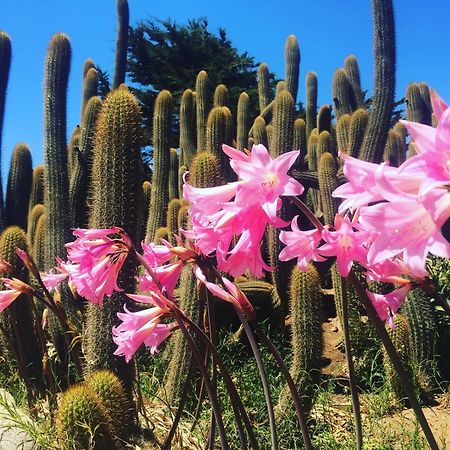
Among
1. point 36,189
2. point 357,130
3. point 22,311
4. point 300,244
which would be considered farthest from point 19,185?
point 300,244

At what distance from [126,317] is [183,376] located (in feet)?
7.59

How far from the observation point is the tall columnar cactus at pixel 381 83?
567 centimetres

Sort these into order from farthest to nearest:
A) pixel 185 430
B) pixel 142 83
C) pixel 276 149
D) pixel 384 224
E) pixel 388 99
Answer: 1. pixel 142 83
2. pixel 276 149
3. pixel 388 99
4. pixel 185 430
5. pixel 384 224

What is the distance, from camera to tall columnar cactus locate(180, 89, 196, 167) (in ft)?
29.1

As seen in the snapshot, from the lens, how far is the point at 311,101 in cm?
1135

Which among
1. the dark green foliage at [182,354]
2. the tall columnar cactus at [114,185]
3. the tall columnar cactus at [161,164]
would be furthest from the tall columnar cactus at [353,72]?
the tall columnar cactus at [114,185]

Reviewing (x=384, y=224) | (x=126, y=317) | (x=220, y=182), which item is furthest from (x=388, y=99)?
(x=384, y=224)

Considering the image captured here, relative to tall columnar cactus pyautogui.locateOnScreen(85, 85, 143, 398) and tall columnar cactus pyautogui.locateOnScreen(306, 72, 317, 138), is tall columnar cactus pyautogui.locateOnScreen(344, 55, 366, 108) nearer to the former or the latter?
tall columnar cactus pyautogui.locateOnScreen(306, 72, 317, 138)

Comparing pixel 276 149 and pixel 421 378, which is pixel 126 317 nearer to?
pixel 421 378

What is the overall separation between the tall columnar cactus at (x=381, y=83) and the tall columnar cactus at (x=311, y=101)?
4.13 metres

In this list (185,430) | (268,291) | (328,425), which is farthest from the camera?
(268,291)

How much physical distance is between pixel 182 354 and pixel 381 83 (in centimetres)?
369

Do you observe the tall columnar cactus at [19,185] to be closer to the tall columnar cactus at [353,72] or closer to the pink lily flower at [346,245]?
the tall columnar cactus at [353,72]

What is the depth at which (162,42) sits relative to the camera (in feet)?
74.9
